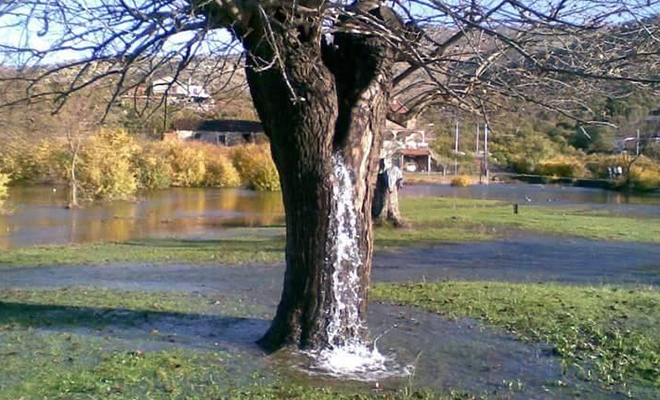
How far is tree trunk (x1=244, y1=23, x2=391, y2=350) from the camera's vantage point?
8117 mm

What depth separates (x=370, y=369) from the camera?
789 centimetres

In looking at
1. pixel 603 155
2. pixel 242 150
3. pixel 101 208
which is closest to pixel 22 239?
pixel 101 208

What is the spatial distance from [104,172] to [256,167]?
46.2ft

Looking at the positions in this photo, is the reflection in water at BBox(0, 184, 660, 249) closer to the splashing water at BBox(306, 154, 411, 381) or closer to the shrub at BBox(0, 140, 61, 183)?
the shrub at BBox(0, 140, 61, 183)

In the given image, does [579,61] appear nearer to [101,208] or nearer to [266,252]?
[266,252]

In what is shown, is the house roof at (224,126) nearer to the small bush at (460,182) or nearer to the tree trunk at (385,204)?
the small bush at (460,182)

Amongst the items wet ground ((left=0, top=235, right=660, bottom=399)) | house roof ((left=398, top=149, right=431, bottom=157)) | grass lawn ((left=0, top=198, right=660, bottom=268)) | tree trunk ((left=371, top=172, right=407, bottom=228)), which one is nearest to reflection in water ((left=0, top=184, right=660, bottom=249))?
grass lawn ((left=0, top=198, right=660, bottom=268))

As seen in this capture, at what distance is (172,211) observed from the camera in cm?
3697

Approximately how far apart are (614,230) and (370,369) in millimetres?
20761

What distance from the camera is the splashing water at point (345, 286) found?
326 inches

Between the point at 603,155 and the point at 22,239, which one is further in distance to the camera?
the point at 603,155

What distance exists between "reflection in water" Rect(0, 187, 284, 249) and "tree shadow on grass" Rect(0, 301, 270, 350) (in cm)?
1318

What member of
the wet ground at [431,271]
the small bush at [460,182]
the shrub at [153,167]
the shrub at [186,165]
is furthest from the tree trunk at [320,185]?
the small bush at [460,182]

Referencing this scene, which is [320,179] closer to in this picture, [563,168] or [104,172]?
[104,172]
